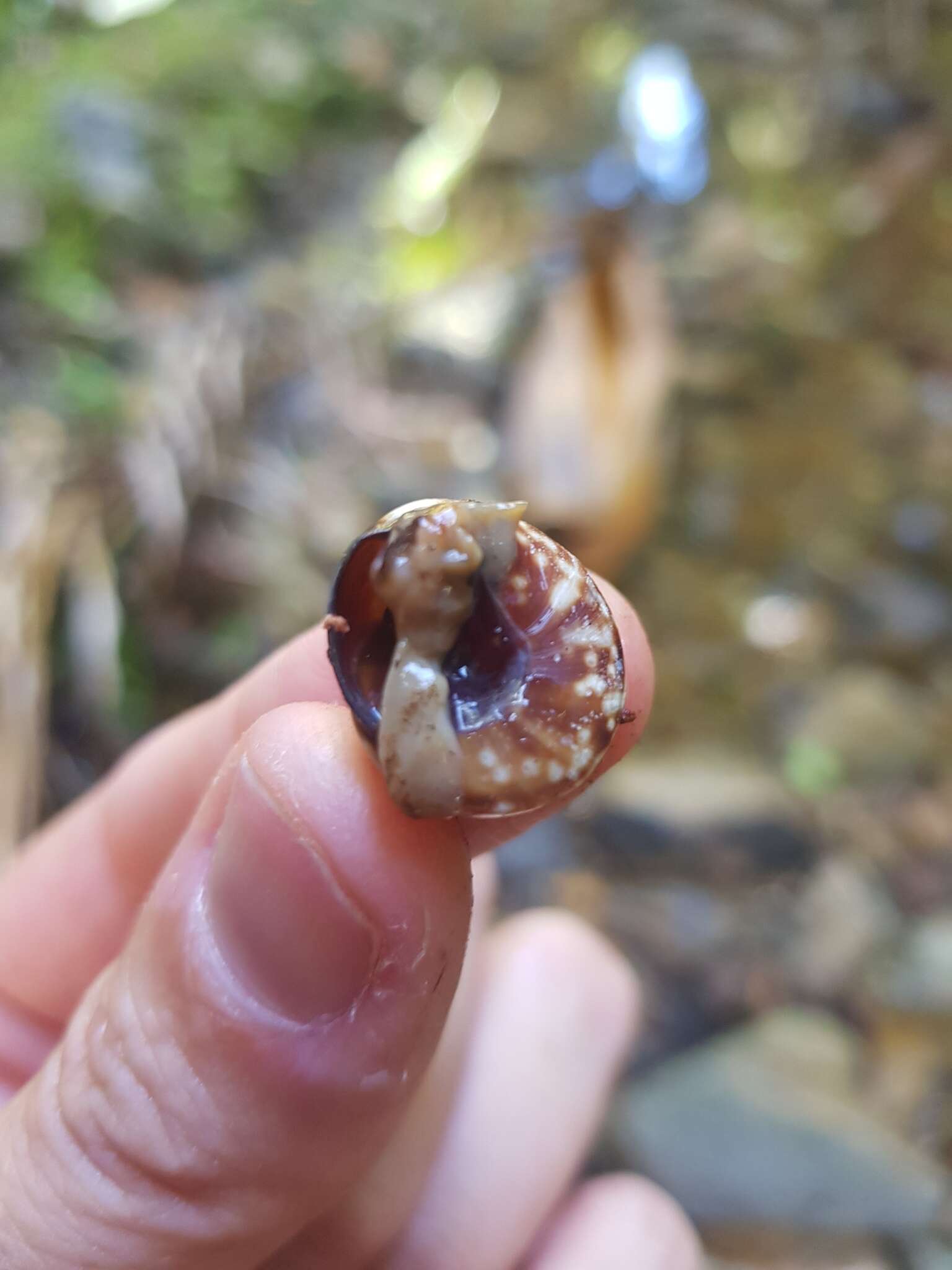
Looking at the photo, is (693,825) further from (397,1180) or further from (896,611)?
(397,1180)

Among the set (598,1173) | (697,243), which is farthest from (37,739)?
(697,243)

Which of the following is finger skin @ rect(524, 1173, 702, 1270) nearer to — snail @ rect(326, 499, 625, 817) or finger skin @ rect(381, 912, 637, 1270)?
finger skin @ rect(381, 912, 637, 1270)

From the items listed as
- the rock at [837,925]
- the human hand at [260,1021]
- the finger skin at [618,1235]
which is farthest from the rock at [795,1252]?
the human hand at [260,1021]

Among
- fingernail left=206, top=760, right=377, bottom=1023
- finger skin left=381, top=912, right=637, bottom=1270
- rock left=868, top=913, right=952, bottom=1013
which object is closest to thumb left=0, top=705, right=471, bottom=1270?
fingernail left=206, top=760, right=377, bottom=1023

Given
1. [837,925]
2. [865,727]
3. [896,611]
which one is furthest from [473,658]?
[896,611]

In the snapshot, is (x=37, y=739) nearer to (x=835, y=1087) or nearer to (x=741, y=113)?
(x=835, y=1087)

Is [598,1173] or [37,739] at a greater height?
[37,739]
